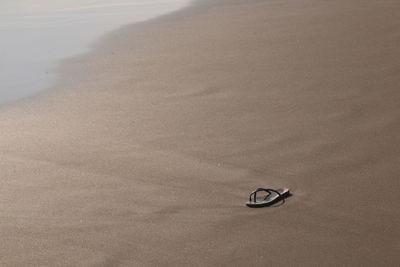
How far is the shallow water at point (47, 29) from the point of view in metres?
7.35

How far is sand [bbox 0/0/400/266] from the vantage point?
11.4 feet

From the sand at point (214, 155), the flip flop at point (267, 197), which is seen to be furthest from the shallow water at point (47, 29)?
the flip flop at point (267, 197)

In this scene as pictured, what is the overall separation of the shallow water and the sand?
374 millimetres

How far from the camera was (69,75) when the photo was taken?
722 centimetres

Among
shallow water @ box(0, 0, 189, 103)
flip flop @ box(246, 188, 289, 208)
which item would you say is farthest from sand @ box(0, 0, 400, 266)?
shallow water @ box(0, 0, 189, 103)

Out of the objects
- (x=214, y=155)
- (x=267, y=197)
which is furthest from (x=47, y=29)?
(x=267, y=197)

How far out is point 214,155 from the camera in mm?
4539

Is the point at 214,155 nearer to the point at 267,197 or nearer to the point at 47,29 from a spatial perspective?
the point at 267,197

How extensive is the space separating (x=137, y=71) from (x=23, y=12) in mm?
5774

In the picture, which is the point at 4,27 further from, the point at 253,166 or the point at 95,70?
the point at 253,166

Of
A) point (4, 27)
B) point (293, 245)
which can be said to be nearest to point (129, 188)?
point (293, 245)

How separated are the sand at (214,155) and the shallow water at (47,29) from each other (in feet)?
1.23

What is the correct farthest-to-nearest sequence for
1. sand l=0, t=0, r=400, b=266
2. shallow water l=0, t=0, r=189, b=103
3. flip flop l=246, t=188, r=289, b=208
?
shallow water l=0, t=0, r=189, b=103
flip flop l=246, t=188, r=289, b=208
sand l=0, t=0, r=400, b=266

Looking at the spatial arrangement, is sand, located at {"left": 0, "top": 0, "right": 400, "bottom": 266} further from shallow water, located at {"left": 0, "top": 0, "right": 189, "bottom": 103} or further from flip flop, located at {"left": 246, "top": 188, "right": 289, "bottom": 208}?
shallow water, located at {"left": 0, "top": 0, "right": 189, "bottom": 103}
